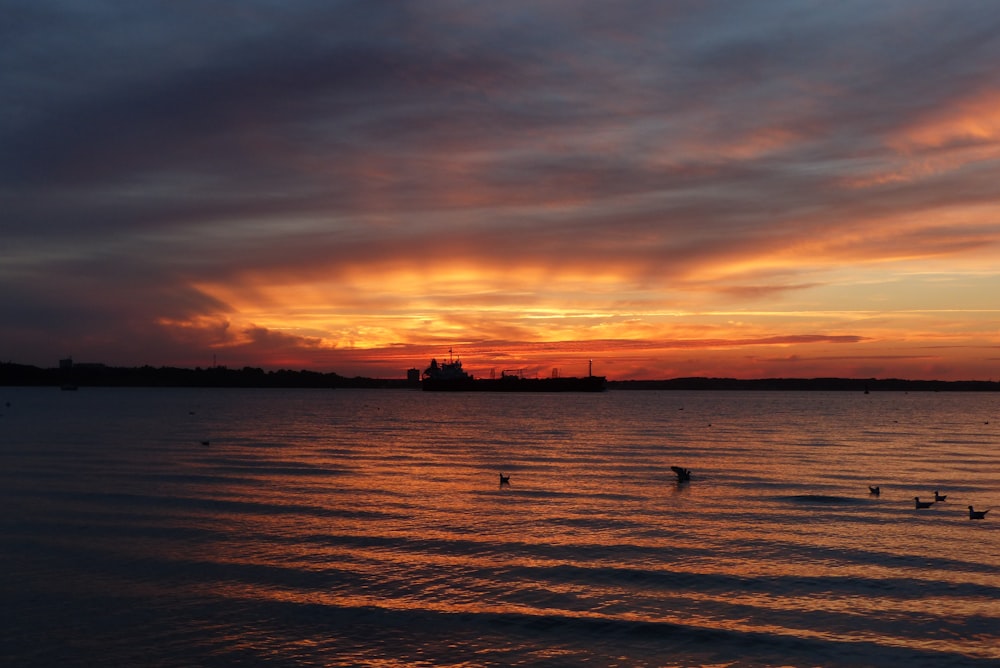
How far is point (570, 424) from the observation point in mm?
124375

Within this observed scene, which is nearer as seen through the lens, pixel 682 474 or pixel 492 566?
pixel 492 566

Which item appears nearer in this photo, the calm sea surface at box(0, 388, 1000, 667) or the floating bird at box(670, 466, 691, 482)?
the calm sea surface at box(0, 388, 1000, 667)

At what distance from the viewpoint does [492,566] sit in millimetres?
27656

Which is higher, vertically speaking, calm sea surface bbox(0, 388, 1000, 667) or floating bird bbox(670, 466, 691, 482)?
floating bird bbox(670, 466, 691, 482)

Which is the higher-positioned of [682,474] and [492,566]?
[682,474]

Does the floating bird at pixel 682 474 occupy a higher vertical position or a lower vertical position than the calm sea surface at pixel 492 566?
higher

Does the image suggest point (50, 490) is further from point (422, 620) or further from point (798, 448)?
point (798, 448)

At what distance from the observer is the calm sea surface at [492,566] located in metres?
20.0

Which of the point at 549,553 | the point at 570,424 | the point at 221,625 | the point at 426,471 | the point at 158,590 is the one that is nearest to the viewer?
the point at 221,625

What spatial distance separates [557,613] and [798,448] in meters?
61.3

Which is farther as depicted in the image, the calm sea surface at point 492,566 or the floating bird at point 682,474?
the floating bird at point 682,474

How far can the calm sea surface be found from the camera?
20.0 meters

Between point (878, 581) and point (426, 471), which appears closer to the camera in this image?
point (878, 581)

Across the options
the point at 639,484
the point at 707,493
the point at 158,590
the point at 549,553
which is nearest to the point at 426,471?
the point at 639,484
